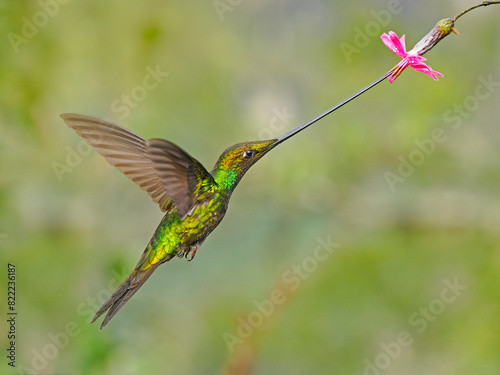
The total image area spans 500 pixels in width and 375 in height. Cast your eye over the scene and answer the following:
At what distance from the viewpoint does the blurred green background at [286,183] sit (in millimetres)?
2207

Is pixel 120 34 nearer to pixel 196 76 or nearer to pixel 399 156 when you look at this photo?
pixel 196 76

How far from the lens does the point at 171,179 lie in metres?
0.77

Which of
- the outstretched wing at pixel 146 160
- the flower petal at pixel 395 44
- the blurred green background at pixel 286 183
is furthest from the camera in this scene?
the blurred green background at pixel 286 183

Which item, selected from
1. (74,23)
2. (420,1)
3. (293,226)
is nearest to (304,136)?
(293,226)

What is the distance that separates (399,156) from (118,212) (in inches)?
39.2

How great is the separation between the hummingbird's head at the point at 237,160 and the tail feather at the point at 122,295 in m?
0.17

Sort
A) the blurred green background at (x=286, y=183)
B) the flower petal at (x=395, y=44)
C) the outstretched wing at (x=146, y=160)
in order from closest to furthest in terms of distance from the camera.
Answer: the outstretched wing at (x=146, y=160) → the flower petal at (x=395, y=44) → the blurred green background at (x=286, y=183)

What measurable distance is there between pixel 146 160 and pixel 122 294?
0.17 metres

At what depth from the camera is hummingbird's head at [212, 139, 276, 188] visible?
2.64 feet

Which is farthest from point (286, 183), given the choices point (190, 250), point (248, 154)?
point (248, 154)

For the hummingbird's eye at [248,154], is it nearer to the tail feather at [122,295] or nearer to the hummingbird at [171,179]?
the hummingbird at [171,179]

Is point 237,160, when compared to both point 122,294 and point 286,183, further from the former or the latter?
point 286,183

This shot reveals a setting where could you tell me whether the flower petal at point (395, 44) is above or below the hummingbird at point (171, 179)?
above

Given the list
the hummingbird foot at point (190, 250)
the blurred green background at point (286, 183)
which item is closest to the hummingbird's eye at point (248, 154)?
the hummingbird foot at point (190, 250)
